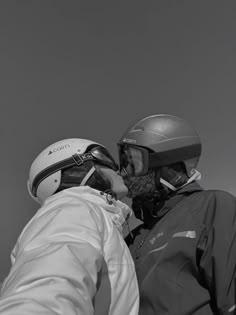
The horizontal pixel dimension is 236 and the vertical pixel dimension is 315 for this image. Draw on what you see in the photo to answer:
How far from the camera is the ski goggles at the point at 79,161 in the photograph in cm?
279

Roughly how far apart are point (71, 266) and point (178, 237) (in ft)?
4.62

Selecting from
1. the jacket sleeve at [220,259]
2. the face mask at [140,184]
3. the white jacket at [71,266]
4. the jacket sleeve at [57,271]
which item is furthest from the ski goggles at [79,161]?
the jacket sleeve at [57,271]

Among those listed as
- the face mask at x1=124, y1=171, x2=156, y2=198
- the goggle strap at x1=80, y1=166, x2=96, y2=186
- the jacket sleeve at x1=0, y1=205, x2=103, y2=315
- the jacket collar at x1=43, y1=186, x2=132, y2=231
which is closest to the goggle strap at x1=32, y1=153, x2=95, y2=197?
the goggle strap at x1=80, y1=166, x2=96, y2=186

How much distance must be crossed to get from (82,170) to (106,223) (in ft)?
2.82

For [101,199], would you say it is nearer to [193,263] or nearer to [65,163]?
[65,163]

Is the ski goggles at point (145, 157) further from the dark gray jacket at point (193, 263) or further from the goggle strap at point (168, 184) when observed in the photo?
the dark gray jacket at point (193, 263)

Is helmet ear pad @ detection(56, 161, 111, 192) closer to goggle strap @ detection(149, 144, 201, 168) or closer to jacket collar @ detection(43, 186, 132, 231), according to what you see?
jacket collar @ detection(43, 186, 132, 231)

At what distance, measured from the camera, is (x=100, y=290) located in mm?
1761

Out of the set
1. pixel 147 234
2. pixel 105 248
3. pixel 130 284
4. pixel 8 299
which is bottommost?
pixel 147 234

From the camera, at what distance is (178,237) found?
104 inches

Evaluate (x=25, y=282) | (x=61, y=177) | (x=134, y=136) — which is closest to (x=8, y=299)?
(x=25, y=282)

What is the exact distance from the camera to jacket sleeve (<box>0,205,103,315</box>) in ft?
4.02

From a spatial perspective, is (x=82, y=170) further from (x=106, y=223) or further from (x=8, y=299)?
(x=8, y=299)

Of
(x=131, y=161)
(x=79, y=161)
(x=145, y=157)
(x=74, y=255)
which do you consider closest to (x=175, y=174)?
(x=145, y=157)
